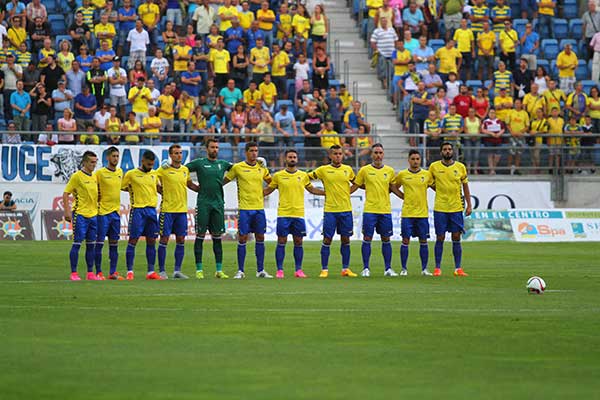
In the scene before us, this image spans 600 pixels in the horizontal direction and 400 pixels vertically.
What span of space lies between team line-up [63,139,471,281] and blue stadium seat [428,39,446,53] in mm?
17329

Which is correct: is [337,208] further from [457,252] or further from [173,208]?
[173,208]

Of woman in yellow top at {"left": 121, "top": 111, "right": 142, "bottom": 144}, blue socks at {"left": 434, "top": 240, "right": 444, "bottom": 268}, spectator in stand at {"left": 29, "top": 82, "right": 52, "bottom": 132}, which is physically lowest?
blue socks at {"left": 434, "top": 240, "right": 444, "bottom": 268}

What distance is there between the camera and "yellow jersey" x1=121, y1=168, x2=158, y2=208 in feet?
68.6

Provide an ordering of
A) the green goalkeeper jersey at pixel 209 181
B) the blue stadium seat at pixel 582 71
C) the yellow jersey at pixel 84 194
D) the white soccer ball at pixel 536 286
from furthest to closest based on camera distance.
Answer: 1. the blue stadium seat at pixel 582 71
2. the green goalkeeper jersey at pixel 209 181
3. the yellow jersey at pixel 84 194
4. the white soccer ball at pixel 536 286

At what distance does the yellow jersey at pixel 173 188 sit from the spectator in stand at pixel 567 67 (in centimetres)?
2018

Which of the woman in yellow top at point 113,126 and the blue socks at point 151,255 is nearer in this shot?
the blue socks at point 151,255

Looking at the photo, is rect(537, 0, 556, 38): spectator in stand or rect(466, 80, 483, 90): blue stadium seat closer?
rect(466, 80, 483, 90): blue stadium seat

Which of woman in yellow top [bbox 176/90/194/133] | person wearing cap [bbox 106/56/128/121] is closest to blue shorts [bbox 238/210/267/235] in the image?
woman in yellow top [bbox 176/90/194/133]

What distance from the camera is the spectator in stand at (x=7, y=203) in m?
32.9

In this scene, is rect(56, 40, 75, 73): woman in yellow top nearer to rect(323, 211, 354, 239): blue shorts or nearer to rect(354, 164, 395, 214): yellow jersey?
rect(354, 164, 395, 214): yellow jersey

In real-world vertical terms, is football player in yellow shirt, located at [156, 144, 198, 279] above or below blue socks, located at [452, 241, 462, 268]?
above

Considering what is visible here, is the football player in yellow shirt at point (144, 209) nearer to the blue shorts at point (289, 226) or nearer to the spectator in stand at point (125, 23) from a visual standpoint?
the blue shorts at point (289, 226)

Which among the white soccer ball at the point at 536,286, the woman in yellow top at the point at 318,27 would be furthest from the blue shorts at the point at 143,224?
the woman in yellow top at the point at 318,27

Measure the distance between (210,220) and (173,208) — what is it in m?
0.67
